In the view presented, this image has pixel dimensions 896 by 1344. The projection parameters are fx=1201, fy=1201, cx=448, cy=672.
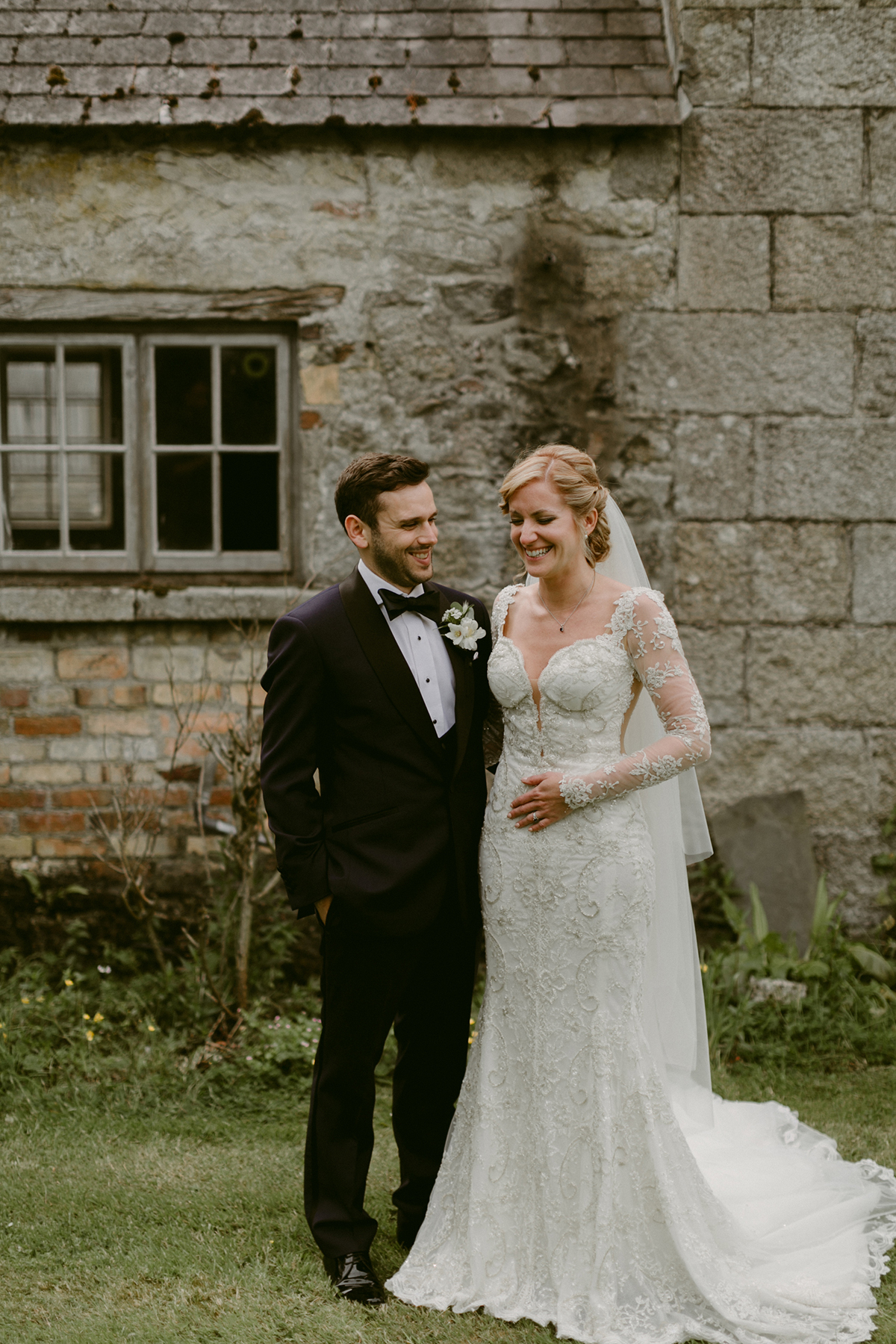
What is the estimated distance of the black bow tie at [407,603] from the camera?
3.18 metres

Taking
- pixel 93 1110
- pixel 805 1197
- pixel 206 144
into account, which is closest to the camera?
pixel 805 1197

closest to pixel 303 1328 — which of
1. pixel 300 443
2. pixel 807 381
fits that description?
pixel 300 443

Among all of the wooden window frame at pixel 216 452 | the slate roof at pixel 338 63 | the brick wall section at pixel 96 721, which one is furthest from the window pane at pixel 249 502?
the slate roof at pixel 338 63

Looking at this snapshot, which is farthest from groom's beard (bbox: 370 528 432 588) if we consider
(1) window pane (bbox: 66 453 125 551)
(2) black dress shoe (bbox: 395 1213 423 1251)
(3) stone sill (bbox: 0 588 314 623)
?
(1) window pane (bbox: 66 453 125 551)

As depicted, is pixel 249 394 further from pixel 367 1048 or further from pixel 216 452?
pixel 367 1048

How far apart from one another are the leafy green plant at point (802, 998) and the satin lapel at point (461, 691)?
2183 millimetres

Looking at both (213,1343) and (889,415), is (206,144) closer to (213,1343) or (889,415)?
(889,415)

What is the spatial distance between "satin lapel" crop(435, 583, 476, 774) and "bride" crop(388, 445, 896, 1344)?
0.07m

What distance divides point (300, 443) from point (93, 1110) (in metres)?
2.94

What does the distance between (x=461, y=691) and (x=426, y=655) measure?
0.14m

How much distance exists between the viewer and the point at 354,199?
5.33 metres

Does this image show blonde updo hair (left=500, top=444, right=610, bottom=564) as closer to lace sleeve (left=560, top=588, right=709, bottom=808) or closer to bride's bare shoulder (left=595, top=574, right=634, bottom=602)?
bride's bare shoulder (left=595, top=574, right=634, bottom=602)

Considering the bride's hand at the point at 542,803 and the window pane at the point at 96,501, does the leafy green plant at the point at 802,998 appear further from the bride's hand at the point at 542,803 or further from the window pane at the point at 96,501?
the window pane at the point at 96,501

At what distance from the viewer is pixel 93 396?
18.2ft
